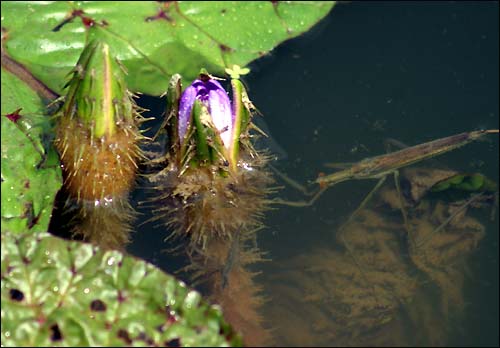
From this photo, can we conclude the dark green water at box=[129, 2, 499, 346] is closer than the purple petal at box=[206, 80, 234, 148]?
No

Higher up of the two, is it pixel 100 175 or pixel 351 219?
pixel 100 175

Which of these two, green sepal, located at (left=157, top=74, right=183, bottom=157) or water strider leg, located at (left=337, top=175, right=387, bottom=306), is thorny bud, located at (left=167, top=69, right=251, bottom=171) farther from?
water strider leg, located at (left=337, top=175, right=387, bottom=306)

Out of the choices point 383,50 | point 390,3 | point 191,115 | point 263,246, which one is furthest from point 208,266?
point 390,3

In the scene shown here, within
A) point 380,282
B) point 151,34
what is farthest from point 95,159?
point 380,282

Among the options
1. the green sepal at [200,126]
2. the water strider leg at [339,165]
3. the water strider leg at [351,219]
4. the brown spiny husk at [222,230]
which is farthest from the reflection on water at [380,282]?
the green sepal at [200,126]

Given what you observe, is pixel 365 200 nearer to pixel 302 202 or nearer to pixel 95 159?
pixel 302 202

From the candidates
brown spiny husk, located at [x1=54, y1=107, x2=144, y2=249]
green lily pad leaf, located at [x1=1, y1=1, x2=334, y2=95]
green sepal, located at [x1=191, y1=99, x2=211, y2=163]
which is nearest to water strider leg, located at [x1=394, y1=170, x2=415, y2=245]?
green lily pad leaf, located at [x1=1, y1=1, x2=334, y2=95]
